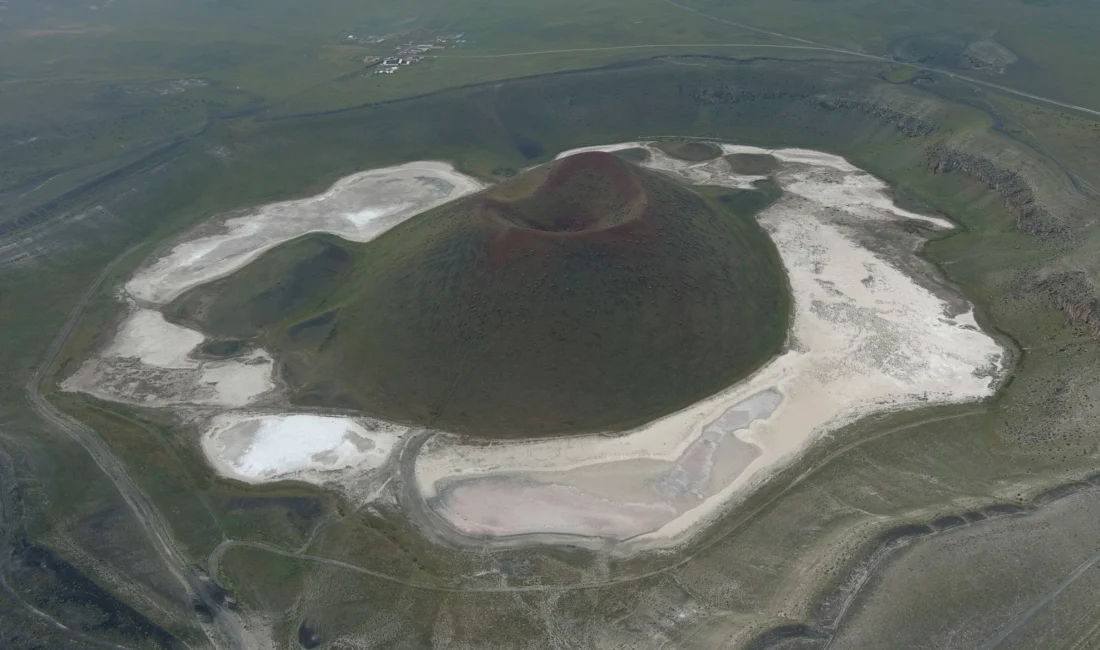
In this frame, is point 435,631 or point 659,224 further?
point 659,224

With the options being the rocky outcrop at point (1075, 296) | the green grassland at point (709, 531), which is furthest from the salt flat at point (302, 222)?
the rocky outcrop at point (1075, 296)

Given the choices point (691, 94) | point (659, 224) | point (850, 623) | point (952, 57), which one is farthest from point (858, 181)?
point (850, 623)

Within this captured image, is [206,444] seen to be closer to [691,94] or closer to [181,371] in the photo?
[181,371]

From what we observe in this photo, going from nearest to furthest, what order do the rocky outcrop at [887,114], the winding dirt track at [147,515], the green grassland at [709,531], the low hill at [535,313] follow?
the green grassland at [709,531] → the winding dirt track at [147,515] → the low hill at [535,313] → the rocky outcrop at [887,114]

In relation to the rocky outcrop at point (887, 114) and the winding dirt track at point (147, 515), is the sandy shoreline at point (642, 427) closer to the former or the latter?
the winding dirt track at point (147, 515)

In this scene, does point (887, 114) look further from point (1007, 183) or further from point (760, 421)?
point (760, 421)

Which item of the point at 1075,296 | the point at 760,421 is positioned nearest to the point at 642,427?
the point at 760,421

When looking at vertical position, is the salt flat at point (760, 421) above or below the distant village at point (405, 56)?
below
